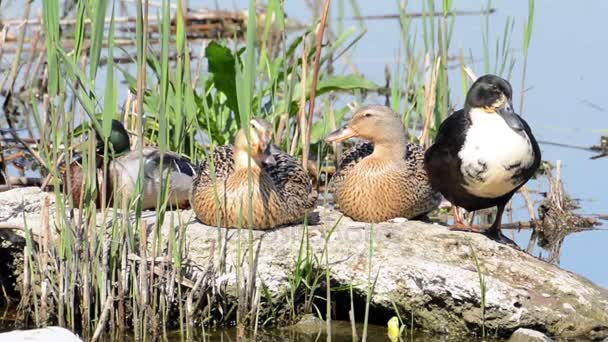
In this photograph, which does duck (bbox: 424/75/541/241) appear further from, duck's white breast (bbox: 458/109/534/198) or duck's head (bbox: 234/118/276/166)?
duck's head (bbox: 234/118/276/166)

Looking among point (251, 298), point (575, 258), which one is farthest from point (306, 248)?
point (575, 258)

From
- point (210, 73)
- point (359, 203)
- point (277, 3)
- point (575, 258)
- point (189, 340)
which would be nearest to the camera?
point (189, 340)

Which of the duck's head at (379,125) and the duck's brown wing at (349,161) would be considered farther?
the duck's brown wing at (349,161)

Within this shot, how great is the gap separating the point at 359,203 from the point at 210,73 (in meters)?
1.70

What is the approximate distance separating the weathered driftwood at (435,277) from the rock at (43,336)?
2.80ft

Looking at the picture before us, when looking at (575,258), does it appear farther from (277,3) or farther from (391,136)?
(277,3)

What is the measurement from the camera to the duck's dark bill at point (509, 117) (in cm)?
589

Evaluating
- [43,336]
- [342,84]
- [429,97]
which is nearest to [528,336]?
[43,336]

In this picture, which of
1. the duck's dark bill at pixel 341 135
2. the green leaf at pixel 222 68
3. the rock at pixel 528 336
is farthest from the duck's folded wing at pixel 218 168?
the rock at pixel 528 336

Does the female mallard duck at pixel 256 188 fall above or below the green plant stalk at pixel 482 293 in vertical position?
above

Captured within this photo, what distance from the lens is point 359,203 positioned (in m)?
6.56

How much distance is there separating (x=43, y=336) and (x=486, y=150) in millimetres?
2387

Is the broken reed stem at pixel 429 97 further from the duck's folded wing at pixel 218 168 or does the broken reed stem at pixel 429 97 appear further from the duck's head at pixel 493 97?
the duck's folded wing at pixel 218 168

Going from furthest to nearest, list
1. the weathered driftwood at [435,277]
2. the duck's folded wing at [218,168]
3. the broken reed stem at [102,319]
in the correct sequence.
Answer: the duck's folded wing at [218,168] → the weathered driftwood at [435,277] → the broken reed stem at [102,319]
